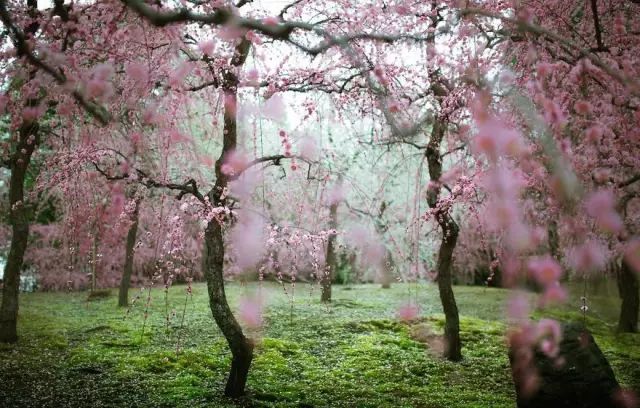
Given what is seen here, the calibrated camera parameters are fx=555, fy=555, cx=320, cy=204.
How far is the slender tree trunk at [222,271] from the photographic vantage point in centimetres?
480

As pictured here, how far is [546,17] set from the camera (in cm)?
430

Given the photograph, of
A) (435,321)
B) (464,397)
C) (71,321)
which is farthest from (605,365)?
(71,321)

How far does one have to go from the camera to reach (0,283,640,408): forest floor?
16.6ft

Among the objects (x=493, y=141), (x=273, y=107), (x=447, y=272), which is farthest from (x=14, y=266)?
(x=493, y=141)

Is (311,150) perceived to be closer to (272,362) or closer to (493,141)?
(272,362)

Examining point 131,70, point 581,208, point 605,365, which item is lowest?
point 605,365

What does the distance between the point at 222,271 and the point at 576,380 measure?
303cm

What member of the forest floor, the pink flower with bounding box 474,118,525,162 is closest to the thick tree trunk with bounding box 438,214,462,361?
the forest floor

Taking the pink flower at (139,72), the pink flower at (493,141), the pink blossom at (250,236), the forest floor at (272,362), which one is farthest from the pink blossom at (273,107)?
the pink flower at (493,141)

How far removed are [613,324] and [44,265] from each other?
13.4m

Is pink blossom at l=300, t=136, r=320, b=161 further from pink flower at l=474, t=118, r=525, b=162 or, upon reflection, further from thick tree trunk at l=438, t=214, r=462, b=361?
pink flower at l=474, t=118, r=525, b=162

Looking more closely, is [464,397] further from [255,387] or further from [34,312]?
[34,312]

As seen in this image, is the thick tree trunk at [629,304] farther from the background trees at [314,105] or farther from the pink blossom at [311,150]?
the pink blossom at [311,150]

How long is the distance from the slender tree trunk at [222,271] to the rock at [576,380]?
2401mm
